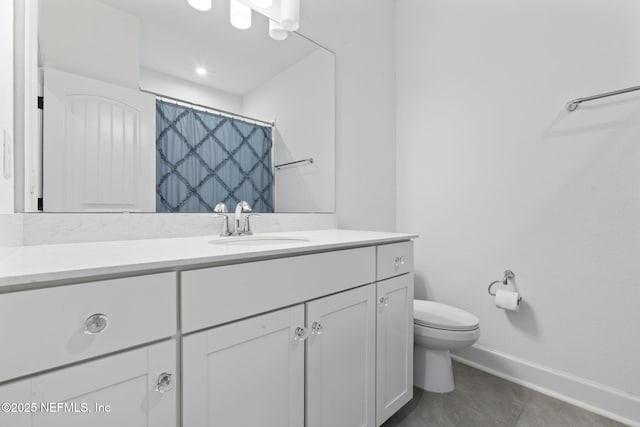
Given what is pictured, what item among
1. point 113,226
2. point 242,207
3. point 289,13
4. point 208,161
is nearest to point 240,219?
point 242,207

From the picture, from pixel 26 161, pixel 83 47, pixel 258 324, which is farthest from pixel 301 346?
pixel 83 47

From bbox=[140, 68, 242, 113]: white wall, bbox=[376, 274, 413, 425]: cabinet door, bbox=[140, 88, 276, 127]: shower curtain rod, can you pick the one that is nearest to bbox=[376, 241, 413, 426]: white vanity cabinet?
bbox=[376, 274, 413, 425]: cabinet door

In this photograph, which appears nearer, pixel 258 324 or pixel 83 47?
pixel 258 324

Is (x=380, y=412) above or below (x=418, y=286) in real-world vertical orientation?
below

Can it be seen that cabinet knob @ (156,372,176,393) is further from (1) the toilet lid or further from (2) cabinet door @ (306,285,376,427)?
(1) the toilet lid

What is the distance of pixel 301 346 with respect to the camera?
0.92 metres

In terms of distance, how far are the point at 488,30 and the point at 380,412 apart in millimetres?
2191

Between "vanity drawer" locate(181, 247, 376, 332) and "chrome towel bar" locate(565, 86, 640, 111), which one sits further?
"chrome towel bar" locate(565, 86, 640, 111)

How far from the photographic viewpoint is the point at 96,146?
1.01 m

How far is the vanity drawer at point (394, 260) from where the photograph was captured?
4.03 ft

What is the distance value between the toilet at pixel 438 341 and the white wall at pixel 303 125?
0.84 m

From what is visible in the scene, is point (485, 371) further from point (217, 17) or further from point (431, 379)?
point (217, 17)

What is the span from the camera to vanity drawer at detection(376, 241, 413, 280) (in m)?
1.23

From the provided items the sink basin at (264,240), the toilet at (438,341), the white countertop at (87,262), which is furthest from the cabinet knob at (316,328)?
the toilet at (438,341)
